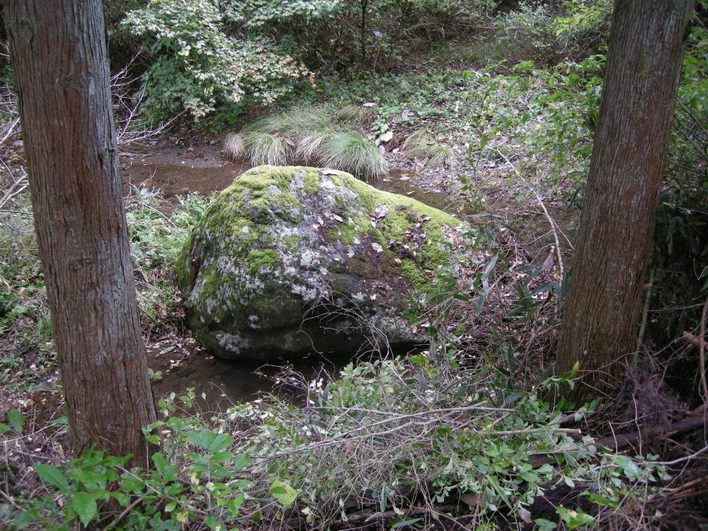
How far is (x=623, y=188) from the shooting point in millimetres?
2184

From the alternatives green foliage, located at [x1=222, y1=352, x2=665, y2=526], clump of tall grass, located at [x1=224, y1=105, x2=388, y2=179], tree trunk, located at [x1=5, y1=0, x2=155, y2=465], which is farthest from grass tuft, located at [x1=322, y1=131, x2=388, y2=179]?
tree trunk, located at [x1=5, y1=0, x2=155, y2=465]

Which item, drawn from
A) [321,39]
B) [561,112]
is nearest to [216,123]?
[321,39]

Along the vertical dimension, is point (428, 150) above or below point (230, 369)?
above

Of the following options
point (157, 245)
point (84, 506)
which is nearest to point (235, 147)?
point (157, 245)

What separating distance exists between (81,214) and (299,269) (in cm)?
243

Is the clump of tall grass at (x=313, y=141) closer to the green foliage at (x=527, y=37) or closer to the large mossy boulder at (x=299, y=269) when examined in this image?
the large mossy boulder at (x=299, y=269)

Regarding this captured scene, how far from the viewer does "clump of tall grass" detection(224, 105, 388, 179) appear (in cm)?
742

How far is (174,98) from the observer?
9.07 metres

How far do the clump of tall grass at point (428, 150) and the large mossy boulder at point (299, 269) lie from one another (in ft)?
8.98

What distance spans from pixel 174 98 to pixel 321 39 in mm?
2748

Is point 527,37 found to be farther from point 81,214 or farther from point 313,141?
point 81,214

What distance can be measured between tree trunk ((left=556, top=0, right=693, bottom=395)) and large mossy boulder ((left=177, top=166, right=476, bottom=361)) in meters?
1.86

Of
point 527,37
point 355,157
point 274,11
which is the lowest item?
point 355,157

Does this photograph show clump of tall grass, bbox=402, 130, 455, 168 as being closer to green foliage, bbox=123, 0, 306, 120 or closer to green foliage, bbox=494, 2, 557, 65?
green foliage, bbox=123, 0, 306, 120
